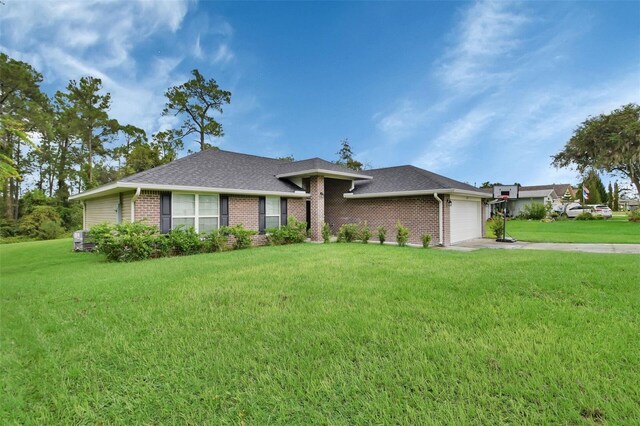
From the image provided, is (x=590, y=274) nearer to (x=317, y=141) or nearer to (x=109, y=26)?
(x=109, y=26)

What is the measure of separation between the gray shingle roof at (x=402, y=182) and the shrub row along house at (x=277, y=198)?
5 centimetres

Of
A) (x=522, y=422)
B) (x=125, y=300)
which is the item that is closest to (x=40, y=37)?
(x=125, y=300)

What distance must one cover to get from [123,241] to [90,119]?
26.8 metres

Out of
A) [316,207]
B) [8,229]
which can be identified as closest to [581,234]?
[316,207]

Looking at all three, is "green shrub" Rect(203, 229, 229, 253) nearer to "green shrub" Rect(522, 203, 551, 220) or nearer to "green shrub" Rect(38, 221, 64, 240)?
"green shrub" Rect(38, 221, 64, 240)

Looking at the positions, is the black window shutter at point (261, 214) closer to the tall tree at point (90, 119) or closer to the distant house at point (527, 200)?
the tall tree at point (90, 119)

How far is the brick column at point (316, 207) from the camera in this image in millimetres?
15036

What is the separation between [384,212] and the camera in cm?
1496

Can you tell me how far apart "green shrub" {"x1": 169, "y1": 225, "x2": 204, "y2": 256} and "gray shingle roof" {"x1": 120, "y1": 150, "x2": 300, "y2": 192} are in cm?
178

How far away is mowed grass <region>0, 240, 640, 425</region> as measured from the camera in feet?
7.61

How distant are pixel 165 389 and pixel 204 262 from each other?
638 centimetres

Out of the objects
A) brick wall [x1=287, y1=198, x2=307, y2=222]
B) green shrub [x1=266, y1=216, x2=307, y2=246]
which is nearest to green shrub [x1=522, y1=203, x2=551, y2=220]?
brick wall [x1=287, y1=198, x2=307, y2=222]

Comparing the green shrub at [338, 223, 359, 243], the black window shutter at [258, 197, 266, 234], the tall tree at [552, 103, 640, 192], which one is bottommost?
the green shrub at [338, 223, 359, 243]

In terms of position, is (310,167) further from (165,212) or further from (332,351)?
(332,351)
